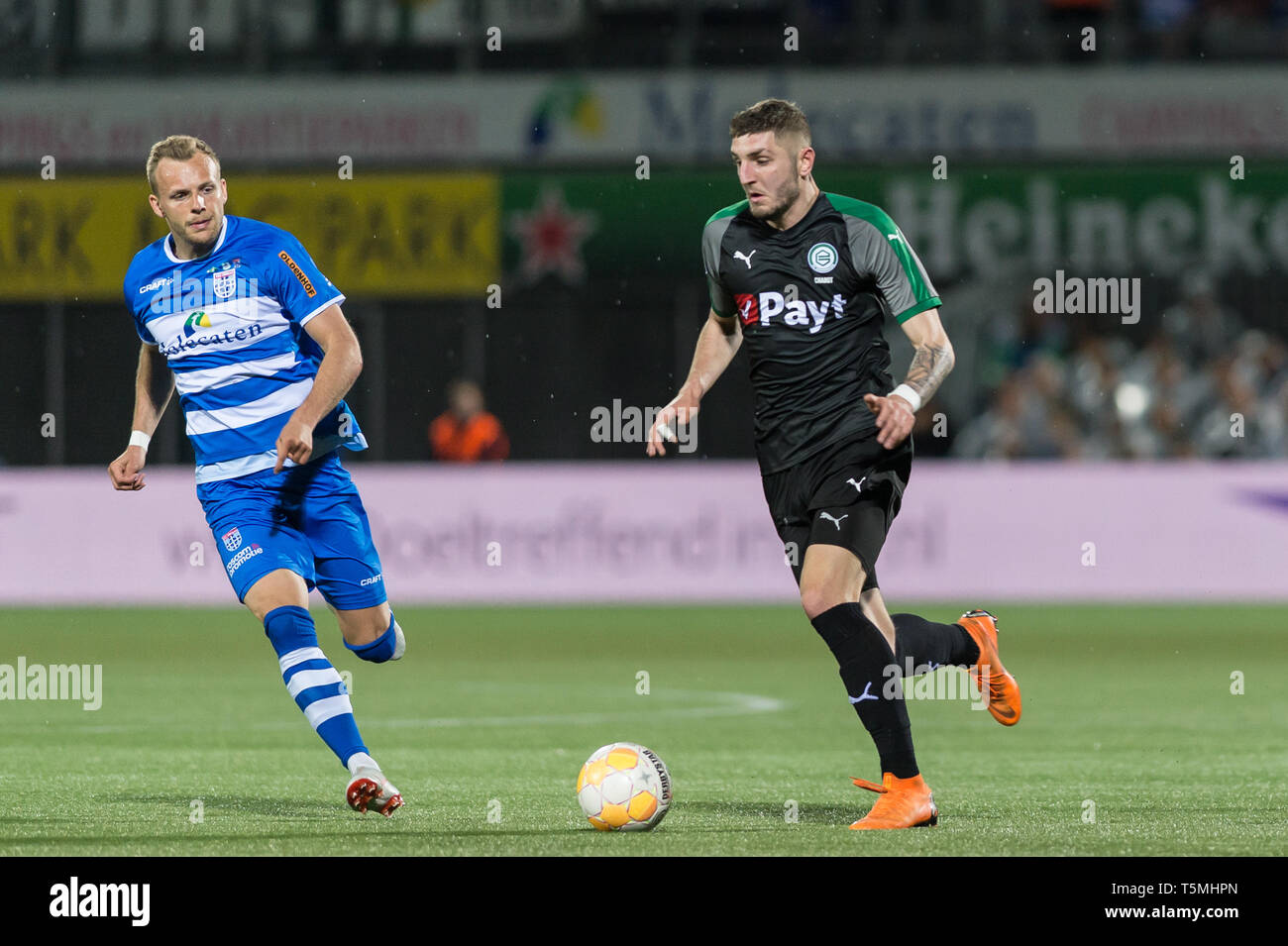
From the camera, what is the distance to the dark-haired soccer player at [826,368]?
6.89 m

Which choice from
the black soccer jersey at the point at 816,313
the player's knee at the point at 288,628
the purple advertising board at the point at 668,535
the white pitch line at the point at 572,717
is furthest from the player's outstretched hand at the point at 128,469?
the purple advertising board at the point at 668,535

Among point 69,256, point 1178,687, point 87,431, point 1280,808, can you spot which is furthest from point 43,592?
point 1280,808

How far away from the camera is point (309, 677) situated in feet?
23.4

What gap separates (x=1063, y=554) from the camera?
18078mm

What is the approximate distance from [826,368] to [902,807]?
149cm

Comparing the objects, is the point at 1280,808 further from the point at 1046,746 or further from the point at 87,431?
the point at 87,431

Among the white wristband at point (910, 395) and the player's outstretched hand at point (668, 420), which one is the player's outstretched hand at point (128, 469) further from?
the white wristband at point (910, 395)

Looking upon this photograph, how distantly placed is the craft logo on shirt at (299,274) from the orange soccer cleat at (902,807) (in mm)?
2524

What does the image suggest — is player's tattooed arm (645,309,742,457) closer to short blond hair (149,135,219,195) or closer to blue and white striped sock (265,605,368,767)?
blue and white striped sock (265,605,368,767)

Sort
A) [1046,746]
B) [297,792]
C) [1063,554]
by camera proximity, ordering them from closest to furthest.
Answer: [297,792], [1046,746], [1063,554]

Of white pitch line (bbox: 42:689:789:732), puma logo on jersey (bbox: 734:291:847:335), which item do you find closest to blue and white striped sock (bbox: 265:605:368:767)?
puma logo on jersey (bbox: 734:291:847:335)

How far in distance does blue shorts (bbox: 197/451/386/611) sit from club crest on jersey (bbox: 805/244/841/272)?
70.7 inches

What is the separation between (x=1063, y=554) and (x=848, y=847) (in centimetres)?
1232

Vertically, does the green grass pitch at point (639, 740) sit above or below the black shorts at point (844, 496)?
below
